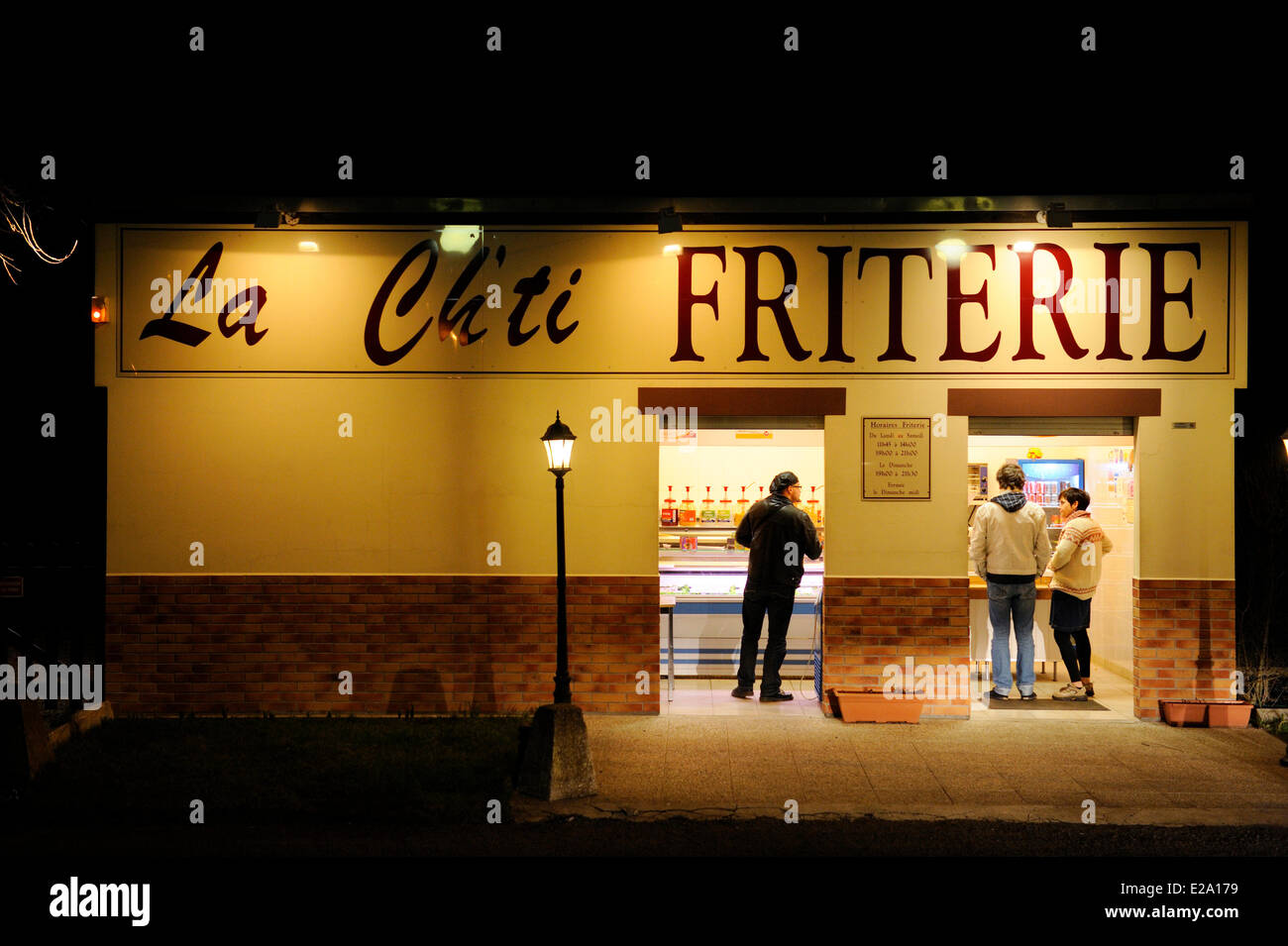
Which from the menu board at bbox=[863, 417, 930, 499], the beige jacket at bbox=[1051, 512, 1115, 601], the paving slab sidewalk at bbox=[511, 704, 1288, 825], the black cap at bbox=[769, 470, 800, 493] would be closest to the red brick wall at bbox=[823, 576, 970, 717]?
the paving slab sidewalk at bbox=[511, 704, 1288, 825]

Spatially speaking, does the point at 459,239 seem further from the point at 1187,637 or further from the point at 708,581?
the point at 1187,637

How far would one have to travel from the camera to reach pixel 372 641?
9.47 metres

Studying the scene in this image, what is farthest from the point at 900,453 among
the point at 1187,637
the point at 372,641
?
the point at 372,641

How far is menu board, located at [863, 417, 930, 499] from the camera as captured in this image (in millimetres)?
9383

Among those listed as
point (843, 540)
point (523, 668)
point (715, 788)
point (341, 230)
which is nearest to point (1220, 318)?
Result: point (843, 540)

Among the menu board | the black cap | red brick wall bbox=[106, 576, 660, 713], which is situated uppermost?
the menu board

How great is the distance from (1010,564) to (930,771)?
2.74 metres

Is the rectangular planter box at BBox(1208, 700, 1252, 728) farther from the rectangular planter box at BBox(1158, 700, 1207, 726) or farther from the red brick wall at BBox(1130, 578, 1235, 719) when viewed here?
the red brick wall at BBox(1130, 578, 1235, 719)

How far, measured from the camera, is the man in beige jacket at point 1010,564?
9.80 meters

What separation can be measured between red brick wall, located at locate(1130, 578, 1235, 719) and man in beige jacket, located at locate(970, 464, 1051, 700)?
1.01 m

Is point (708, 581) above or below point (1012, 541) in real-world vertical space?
below

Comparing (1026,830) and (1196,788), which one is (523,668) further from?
(1196,788)

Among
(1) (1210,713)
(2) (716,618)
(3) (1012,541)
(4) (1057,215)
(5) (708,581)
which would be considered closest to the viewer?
(4) (1057,215)

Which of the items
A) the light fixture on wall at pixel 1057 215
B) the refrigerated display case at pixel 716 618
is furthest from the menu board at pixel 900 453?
the light fixture on wall at pixel 1057 215
